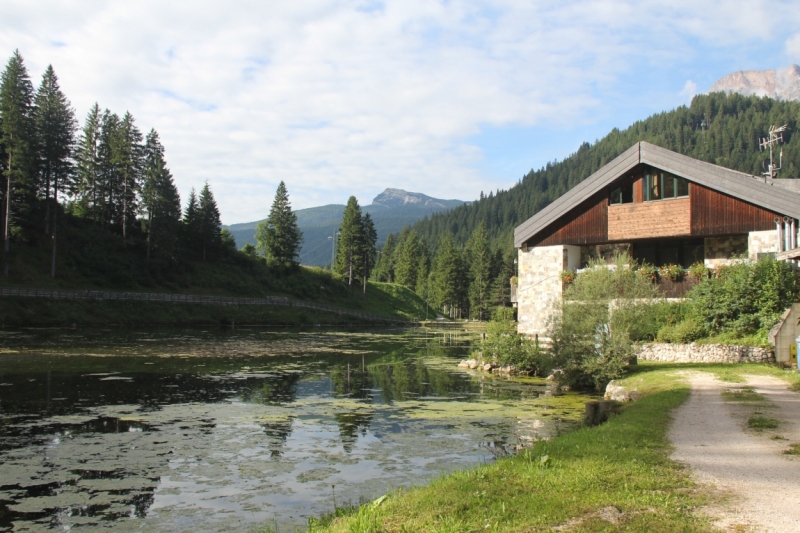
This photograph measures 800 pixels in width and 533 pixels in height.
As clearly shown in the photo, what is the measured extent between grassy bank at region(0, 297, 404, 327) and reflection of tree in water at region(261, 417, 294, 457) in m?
41.1

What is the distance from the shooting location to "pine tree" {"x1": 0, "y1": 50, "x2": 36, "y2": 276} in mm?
55469

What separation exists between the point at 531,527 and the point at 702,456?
434 cm

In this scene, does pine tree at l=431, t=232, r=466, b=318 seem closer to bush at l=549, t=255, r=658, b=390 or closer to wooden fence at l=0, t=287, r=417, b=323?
wooden fence at l=0, t=287, r=417, b=323

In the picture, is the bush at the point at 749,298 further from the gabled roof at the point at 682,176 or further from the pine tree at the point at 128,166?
the pine tree at the point at 128,166

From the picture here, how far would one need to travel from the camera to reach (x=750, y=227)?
92.7ft

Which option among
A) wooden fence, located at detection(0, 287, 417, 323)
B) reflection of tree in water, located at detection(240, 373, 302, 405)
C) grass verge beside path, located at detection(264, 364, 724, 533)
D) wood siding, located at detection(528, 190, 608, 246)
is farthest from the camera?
wooden fence, located at detection(0, 287, 417, 323)

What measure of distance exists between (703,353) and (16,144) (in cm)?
5973

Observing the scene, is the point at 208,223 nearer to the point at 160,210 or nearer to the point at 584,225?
the point at 160,210

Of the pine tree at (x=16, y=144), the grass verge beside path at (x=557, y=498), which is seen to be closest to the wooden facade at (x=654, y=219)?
the grass verge beside path at (x=557, y=498)

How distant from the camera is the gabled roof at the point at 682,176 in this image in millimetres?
27281

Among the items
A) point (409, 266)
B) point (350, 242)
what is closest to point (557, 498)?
point (350, 242)

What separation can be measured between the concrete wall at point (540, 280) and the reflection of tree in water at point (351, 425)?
1836cm

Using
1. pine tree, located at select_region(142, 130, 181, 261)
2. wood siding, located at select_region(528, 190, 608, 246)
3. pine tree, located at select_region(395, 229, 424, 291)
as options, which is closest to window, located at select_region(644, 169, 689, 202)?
wood siding, located at select_region(528, 190, 608, 246)

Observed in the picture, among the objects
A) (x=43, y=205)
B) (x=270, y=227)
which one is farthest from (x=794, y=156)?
(x=43, y=205)
